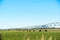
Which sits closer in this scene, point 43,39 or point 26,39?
point 43,39

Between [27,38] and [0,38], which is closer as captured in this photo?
[27,38]

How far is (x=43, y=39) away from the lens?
7875 mm

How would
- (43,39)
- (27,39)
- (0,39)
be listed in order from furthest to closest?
(0,39) → (27,39) → (43,39)

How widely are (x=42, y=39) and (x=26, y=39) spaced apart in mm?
1188

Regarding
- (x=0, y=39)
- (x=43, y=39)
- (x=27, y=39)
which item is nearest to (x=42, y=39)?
(x=43, y=39)

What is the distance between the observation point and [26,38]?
892 cm

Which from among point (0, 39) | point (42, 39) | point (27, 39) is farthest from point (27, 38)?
point (0, 39)

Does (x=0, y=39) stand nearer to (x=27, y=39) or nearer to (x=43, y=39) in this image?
(x=27, y=39)

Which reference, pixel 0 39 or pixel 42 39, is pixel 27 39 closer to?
pixel 42 39

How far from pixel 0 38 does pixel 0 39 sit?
7 cm

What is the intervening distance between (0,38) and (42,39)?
2666 millimetres

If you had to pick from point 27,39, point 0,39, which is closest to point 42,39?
point 27,39

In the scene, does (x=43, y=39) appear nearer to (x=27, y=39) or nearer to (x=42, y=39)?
(x=42, y=39)

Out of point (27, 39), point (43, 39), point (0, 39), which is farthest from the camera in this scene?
point (0, 39)
